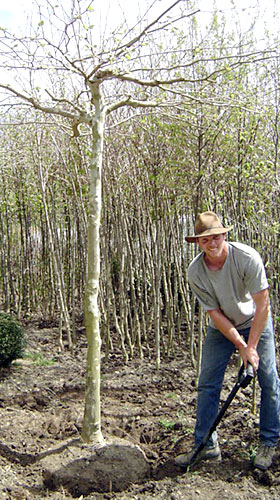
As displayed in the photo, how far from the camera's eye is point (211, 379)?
3766 mm

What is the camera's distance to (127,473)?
3.63m

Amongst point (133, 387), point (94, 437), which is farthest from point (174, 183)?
point (94, 437)

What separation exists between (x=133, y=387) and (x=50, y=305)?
3546mm

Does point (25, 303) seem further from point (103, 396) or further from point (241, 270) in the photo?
point (241, 270)

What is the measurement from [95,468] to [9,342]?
2.98 m

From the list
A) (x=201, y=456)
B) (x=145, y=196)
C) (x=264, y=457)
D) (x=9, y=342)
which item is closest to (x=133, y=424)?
(x=201, y=456)

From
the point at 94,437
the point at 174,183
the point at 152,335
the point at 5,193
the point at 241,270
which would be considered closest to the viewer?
the point at 241,270

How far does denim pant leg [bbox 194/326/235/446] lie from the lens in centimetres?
375

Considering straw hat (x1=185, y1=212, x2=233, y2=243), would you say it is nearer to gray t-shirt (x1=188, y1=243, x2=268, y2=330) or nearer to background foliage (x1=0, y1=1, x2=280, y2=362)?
gray t-shirt (x1=188, y1=243, x2=268, y2=330)

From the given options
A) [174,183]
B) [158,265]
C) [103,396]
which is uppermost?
[174,183]

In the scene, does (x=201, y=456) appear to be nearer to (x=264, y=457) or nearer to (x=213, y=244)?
(x=264, y=457)

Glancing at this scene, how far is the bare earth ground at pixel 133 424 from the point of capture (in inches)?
136

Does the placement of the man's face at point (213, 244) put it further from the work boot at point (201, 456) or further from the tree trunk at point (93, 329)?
the work boot at point (201, 456)

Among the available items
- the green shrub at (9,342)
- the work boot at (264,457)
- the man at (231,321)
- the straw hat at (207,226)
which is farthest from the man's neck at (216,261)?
the green shrub at (9,342)
